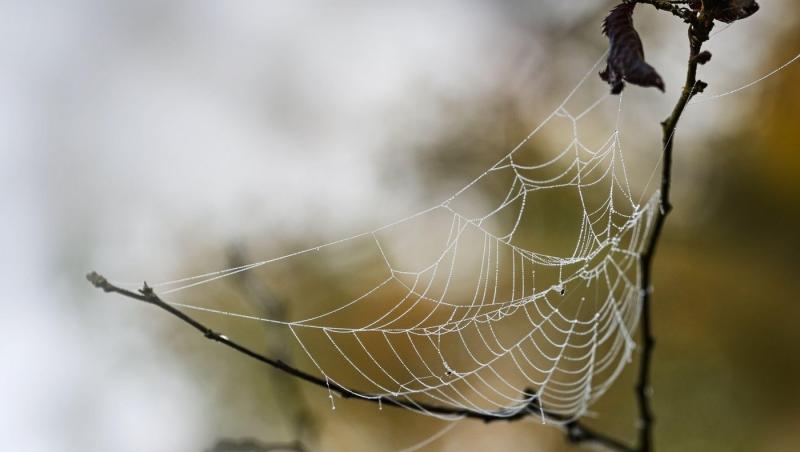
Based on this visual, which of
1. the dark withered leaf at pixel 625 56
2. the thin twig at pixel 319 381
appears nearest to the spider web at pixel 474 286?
the thin twig at pixel 319 381

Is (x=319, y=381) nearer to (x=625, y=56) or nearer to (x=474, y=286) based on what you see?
(x=625, y=56)

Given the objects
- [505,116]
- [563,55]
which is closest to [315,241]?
[505,116]

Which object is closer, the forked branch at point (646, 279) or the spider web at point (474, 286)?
the forked branch at point (646, 279)

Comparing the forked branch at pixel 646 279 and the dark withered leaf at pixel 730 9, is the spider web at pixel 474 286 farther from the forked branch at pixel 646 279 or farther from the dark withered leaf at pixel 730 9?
the dark withered leaf at pixel 730 9

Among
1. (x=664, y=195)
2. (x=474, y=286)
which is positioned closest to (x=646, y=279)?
(x=664, y=195)

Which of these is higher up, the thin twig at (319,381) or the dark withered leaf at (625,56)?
the dark withered leaf at (625,56)

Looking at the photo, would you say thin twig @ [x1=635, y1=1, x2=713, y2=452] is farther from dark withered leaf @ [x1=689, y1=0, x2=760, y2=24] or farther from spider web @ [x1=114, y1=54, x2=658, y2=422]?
spider web @ [x1=114, y1=54, x2=658, y2=422]

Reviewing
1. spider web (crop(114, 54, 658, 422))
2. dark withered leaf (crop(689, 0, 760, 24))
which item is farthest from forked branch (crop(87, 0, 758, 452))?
spider web (crop(114, 54, 658, 422))

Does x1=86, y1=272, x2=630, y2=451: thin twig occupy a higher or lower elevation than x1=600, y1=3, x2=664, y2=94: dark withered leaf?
lower

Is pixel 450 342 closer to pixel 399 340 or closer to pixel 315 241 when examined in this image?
pixel 399 340
